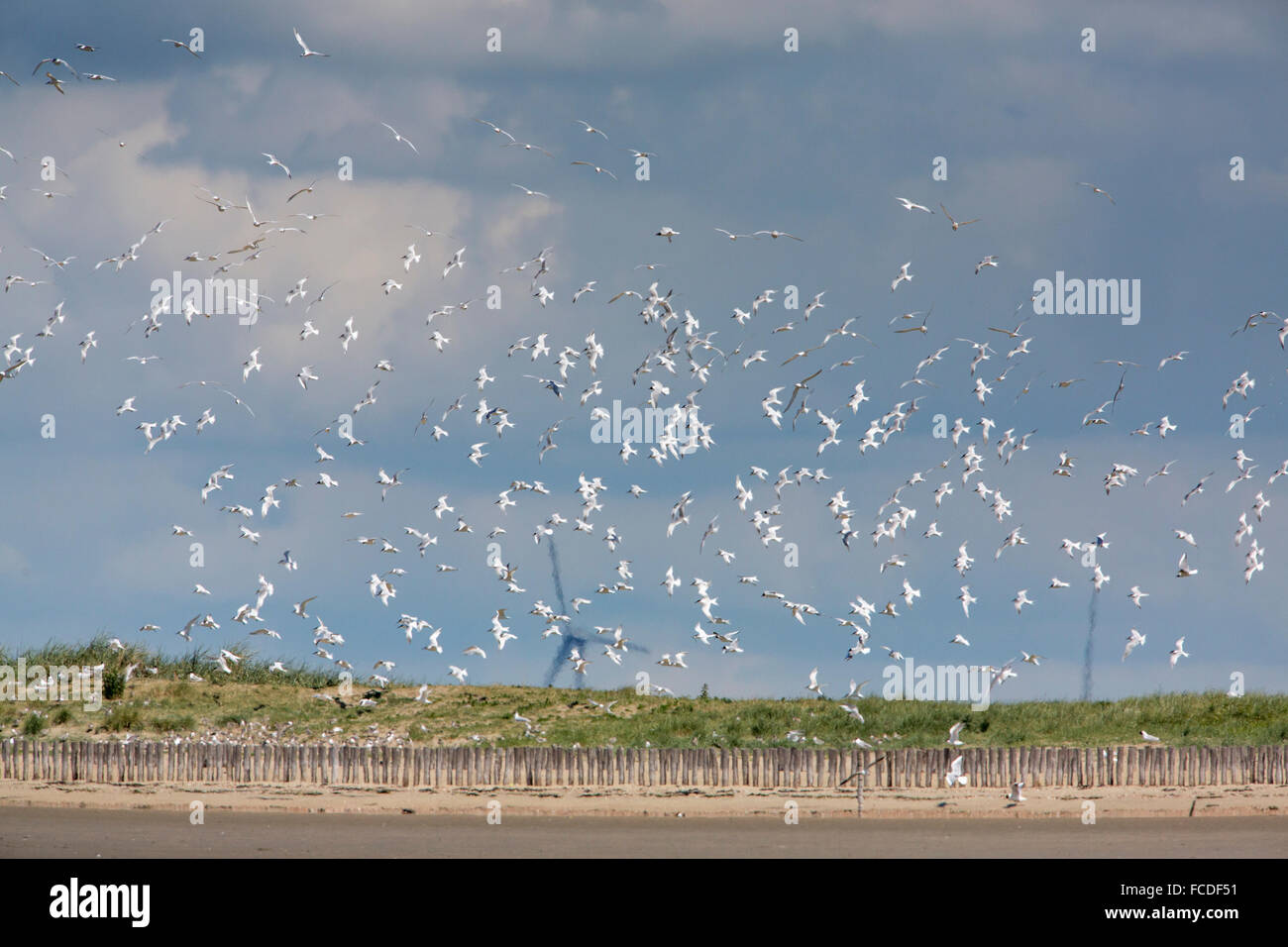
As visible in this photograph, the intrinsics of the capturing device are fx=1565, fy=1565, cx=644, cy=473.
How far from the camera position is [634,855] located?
27.1 metres

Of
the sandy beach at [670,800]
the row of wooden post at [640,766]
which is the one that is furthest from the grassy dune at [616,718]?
the sandy beach at [670,800]

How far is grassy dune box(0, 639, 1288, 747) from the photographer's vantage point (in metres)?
41.7

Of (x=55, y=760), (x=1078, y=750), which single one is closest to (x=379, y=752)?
(x=55, y=760)

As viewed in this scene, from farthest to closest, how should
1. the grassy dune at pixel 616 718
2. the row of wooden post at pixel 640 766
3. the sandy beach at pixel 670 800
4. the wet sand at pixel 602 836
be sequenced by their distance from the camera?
the grassy dune at pixel 616 718 → the row of wooden post at pixel 640 766 → the sandy beach at pixel 670 800 → the wet sand at pixel 602 836

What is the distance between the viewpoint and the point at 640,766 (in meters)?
35.8

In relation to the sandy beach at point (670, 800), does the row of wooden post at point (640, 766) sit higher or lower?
higher

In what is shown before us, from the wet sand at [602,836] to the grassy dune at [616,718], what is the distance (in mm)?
9208

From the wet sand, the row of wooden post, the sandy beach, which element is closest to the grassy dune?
the row of wooden post

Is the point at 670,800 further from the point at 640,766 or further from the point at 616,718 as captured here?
the point at 616,718

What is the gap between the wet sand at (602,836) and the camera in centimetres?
2736

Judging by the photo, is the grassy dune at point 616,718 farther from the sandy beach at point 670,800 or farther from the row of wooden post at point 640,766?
the sandy beach at point 670,800
